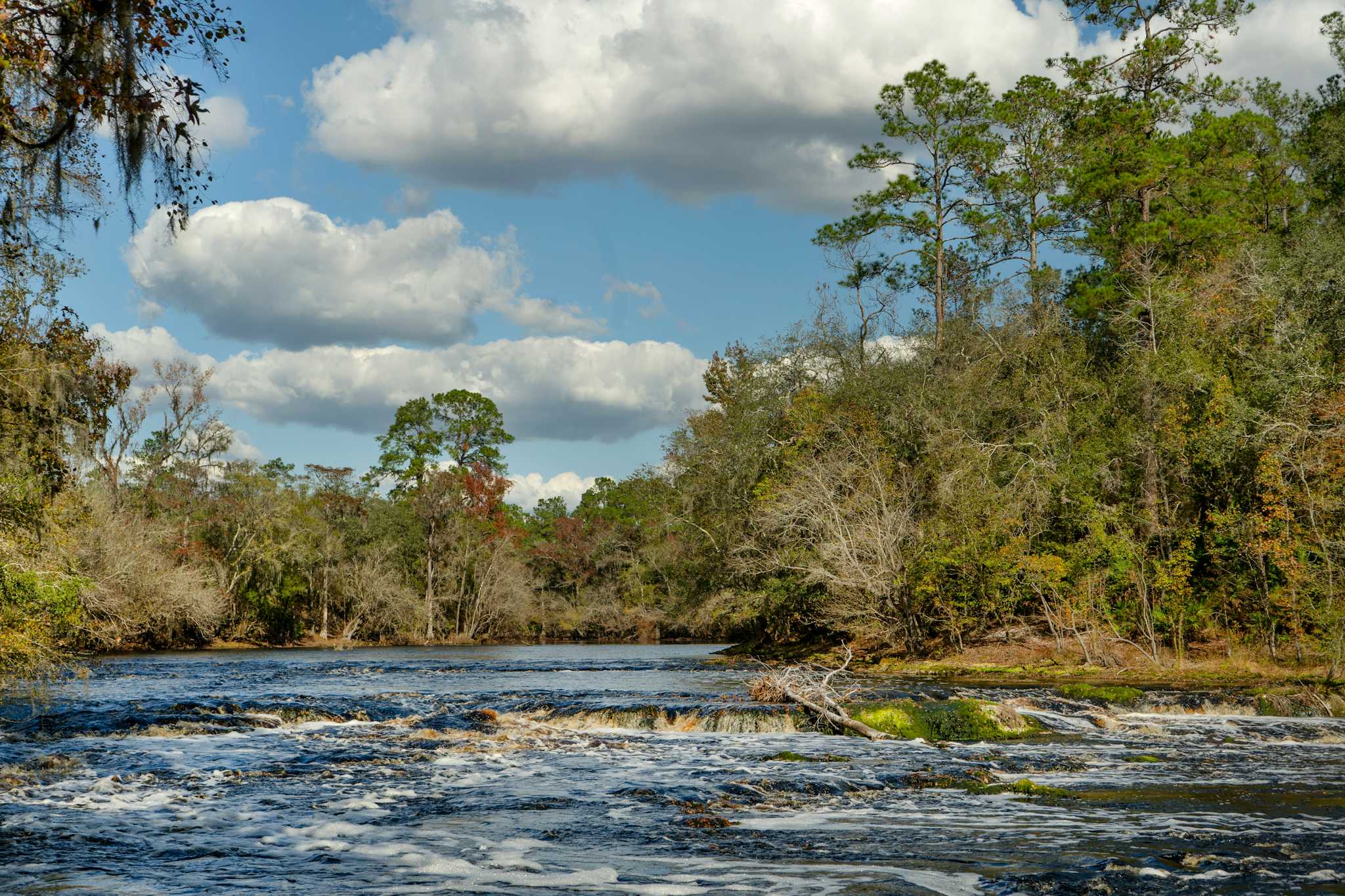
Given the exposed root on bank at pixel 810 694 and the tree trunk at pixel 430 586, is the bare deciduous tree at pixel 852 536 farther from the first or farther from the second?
the tree trunk at pixel 430 586

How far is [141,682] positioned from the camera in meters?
27.2

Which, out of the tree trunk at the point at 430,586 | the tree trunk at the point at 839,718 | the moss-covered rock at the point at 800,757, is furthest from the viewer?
the tree trunk at the point at 430,586

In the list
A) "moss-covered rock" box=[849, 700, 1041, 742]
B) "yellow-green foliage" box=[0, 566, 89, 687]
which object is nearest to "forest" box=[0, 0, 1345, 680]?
"yellow-green foliage" box=[0, 566, 89, 687]

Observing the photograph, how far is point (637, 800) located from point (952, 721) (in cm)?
779

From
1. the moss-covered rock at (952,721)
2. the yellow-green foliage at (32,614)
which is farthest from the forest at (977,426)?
the moss-covered rock at (952,721)

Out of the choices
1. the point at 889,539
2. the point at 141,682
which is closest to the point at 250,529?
the point at 141,682

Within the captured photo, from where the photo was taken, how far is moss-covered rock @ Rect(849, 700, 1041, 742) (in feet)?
57.3

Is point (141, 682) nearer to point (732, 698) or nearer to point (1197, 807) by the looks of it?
point (732, 698)

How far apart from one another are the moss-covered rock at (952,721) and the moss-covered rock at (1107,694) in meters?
3.41

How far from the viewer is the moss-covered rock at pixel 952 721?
1745 cm

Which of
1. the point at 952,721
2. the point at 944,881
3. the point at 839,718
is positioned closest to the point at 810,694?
the point at 839,718

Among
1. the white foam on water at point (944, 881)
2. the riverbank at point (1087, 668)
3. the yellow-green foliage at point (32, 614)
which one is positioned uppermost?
the yellow-green foliage at point (32, 614)

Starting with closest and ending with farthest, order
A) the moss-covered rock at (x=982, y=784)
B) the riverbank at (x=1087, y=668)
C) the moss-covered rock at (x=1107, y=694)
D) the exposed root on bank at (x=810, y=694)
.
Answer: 1. the moss-covered rock at (x=982, y=784)
2. the exposed root on bank at (x=810, y=694)
3. the moss-covered rock at (x=1107, y=694)
4. the riverbank at (x=1087, y=668)

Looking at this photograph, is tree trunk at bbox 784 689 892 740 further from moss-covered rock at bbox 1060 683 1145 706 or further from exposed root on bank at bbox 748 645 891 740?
moss-covered rock at bbox 1060 683 1145 706
